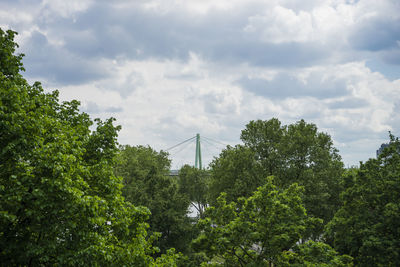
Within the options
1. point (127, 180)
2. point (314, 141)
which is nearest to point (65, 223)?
point (314, 141)

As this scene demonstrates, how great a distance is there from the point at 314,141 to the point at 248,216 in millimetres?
17223

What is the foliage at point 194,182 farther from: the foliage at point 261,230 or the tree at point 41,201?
the tree at point 41,201

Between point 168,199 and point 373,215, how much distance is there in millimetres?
16473

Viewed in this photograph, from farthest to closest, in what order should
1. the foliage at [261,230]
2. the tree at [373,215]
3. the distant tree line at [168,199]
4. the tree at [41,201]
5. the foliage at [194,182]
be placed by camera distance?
the foliage at [194,182]
the tree at [373,215]
the foliage at [261,230]
the distant tree line at [168,199]
the tree at [41,201]

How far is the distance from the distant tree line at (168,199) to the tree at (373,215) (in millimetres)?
77

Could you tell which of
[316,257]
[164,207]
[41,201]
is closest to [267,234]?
[316,257]

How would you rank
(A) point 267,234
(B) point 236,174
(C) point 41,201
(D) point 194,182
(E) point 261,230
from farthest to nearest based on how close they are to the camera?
(D) point 194,182 < (B) point 236,174 < (E) point 261,230 < (A) point 267,234 < (C) point 41,201

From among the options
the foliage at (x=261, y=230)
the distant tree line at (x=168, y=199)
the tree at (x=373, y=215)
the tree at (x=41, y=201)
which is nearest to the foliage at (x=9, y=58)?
the distant tree line at (x=168, y=199)

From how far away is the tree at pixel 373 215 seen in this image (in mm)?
21703

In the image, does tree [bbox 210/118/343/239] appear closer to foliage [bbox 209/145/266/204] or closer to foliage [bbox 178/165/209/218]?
foliage [bbox 209/145/266/204]

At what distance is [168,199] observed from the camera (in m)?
31.3

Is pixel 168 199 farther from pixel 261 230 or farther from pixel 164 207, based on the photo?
pixel 261 230

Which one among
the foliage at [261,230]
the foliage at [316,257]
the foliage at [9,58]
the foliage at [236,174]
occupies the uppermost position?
the foliage at [9,58]

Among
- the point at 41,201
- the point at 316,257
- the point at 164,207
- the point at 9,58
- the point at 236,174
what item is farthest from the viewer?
the point at 236,174
